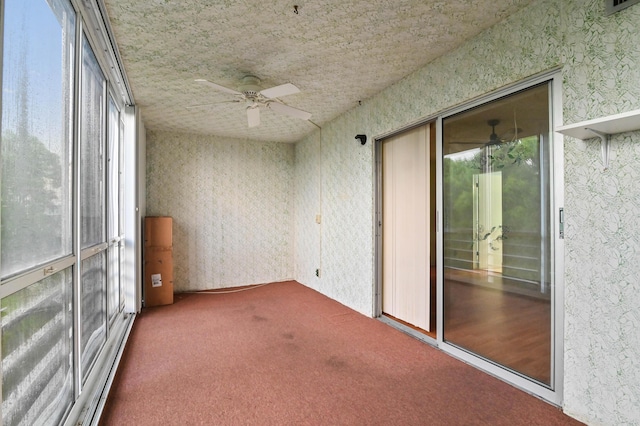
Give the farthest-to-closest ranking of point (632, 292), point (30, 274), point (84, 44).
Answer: point (84, 44)
point (632, 292)
point (30, 274)

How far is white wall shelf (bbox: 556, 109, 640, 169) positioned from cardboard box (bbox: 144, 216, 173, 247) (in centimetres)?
436

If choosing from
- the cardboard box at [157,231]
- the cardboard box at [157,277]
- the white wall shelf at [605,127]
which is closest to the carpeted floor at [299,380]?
the cardboard box at [157,277]

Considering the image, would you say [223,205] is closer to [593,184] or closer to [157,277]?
[157,277]

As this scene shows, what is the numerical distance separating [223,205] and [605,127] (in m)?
4.88

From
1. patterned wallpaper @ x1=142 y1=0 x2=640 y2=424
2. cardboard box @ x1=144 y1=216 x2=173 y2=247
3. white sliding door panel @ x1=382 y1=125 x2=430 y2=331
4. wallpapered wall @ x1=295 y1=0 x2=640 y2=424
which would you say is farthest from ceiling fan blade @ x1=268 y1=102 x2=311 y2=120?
cardboard box @ x1=144 y1=216 x2=173 y2=247

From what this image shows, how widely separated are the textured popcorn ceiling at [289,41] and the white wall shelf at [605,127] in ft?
3.31

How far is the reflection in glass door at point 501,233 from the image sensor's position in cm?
207

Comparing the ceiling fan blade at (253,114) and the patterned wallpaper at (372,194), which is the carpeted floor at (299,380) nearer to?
the patterned wallpaper at (372,194)

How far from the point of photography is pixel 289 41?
2.45 meters

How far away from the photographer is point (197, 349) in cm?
281

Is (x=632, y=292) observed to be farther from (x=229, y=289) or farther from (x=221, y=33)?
(x=229, y=289)

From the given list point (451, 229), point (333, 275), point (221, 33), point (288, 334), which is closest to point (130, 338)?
point (288, 334)

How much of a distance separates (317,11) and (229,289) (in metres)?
4.34

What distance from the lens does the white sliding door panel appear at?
3.19 metres
